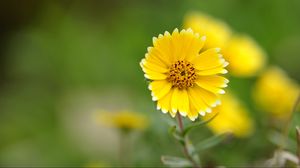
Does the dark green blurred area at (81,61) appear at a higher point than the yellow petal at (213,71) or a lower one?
higher

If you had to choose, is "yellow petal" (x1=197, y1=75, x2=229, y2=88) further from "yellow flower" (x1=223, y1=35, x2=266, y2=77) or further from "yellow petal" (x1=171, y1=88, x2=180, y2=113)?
"yellow flower" (x1=223, y1=35, x2=266, y2=77)

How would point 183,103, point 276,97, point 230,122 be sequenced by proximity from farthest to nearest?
1. point 276,97
2. point 230,122
3. point 183,103

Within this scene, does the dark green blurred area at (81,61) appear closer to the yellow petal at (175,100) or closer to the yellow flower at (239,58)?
the yellow flower at (239,58)

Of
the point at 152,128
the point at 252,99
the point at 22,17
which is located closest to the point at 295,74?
the point at 252,99

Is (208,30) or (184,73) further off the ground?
(208,30)

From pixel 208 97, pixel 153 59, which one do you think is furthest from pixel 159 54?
pixel 208 97

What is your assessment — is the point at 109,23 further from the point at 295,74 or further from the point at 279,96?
the point at 279,96

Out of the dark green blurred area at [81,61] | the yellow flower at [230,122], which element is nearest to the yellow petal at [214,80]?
the yellow flower at [230,122]

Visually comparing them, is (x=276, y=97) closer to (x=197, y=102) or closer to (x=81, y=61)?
(x=197, y=102)
